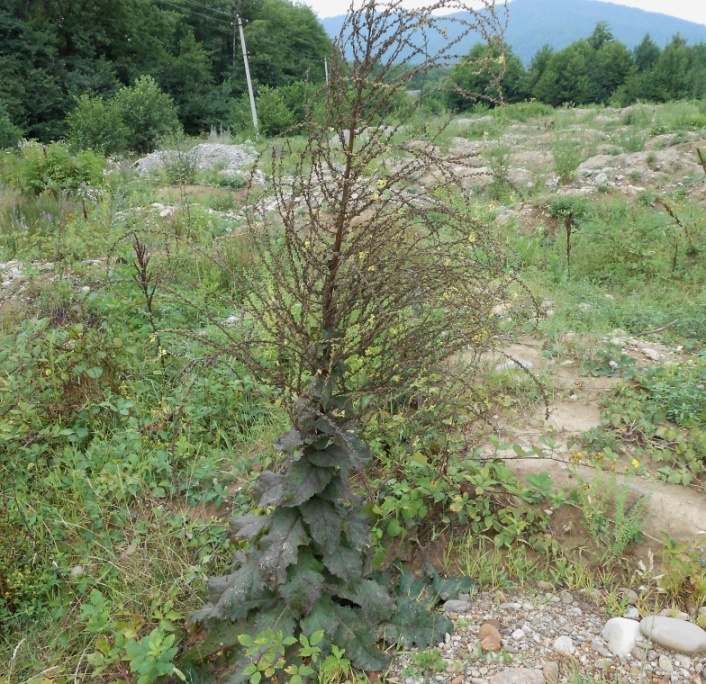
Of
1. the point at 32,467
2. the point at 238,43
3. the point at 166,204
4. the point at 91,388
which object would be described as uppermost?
the point at 238,43

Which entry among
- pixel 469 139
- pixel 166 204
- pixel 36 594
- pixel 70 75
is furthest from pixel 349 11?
pixel 70 75

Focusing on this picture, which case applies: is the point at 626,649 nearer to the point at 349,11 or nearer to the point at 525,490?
the point at 525,490

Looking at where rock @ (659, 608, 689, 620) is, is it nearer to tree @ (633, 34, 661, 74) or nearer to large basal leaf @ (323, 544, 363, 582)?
large basal leaf @ (323, 544, 363, 582)

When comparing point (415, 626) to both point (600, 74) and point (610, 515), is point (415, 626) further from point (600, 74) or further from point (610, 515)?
point (600, 74)

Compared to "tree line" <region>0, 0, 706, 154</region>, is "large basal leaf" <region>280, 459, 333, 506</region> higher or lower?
lower

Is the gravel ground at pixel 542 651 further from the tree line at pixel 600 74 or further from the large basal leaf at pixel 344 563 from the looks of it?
the tree line at pixel 600 74

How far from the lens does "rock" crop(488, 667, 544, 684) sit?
2086mm

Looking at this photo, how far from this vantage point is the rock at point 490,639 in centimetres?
224

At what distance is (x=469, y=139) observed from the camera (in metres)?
18.3

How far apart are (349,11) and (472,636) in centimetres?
240

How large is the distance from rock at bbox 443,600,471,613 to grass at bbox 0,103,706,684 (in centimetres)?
17

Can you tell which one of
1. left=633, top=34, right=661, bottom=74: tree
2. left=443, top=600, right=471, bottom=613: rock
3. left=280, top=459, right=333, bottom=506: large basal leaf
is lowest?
left=443, top=600, right=471, bottom=613: rock

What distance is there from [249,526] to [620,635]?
1.55m

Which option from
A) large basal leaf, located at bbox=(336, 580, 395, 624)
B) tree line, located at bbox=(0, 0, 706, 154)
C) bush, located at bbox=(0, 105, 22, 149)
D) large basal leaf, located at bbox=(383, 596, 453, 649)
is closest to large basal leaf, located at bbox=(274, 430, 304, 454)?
large basal leaf, located at bbox=(336, 580, 395, 624)
